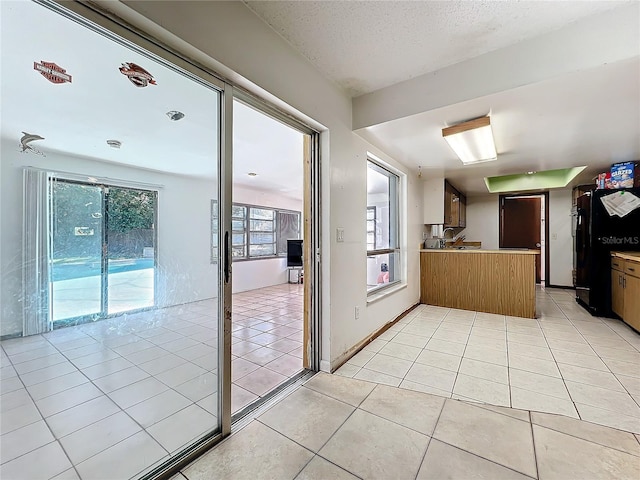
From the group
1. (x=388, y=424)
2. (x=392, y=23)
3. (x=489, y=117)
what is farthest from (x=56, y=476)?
(x=489, y=117)

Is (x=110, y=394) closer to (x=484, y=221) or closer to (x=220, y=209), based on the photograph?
(x=220, y=209)

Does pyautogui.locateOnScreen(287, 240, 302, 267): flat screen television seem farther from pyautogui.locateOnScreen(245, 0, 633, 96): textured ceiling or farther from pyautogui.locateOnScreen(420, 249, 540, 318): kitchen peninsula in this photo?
pyautogui.locateOnScreen(245, 0, 633, 96): textured ceiling

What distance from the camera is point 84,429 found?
52.1 inches

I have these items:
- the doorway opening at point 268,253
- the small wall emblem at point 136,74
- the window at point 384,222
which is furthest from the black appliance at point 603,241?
the small wall emblem at point 136,74

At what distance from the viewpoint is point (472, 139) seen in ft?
8.52

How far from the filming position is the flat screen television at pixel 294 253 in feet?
22.0

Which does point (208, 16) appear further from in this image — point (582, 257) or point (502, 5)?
point (582, 257)

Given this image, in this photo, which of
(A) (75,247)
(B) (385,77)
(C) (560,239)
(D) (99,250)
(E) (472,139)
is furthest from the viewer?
(C) (560,239)

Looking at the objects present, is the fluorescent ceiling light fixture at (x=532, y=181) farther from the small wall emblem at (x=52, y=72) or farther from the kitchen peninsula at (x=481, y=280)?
the small wall emblem at (x=52, y=72)

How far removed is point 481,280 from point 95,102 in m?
4.59

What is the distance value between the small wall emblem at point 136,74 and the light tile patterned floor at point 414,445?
1987 millimetres

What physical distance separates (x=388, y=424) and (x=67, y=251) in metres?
1.91

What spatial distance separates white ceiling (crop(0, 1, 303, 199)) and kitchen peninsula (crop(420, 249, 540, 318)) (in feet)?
12.6

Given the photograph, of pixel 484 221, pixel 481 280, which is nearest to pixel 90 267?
pixel 481 280
